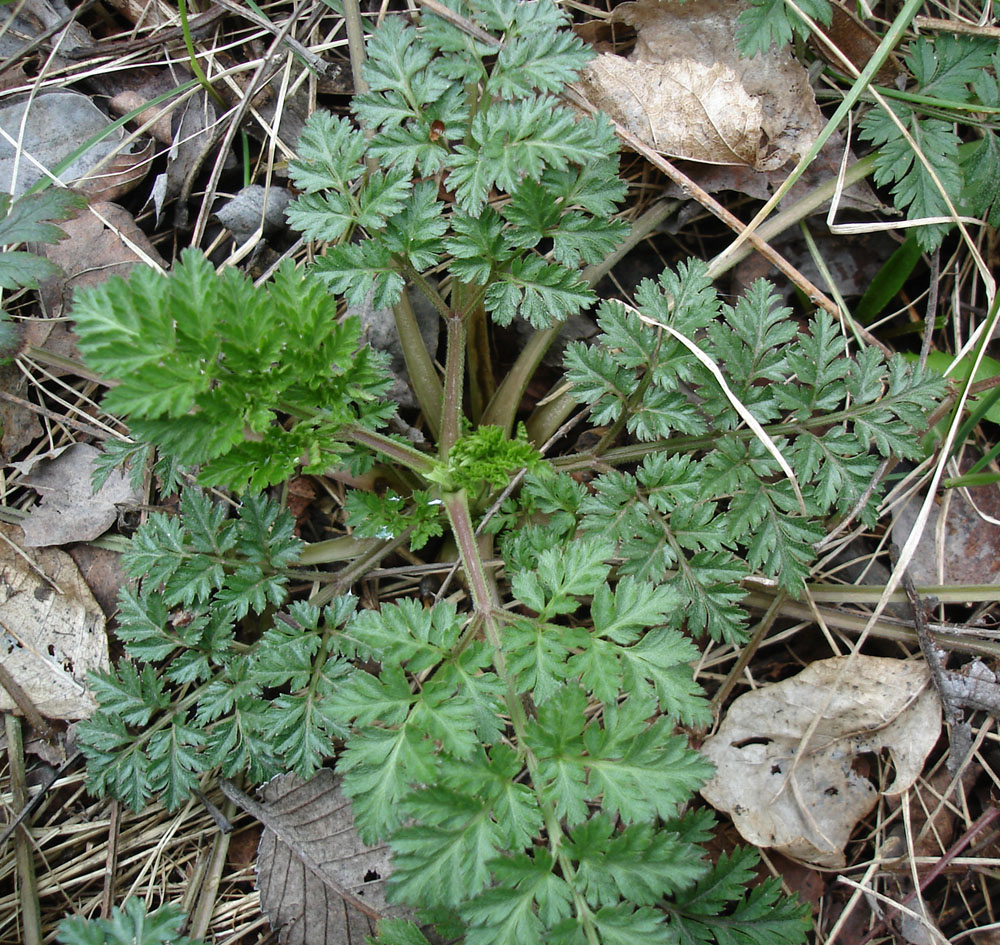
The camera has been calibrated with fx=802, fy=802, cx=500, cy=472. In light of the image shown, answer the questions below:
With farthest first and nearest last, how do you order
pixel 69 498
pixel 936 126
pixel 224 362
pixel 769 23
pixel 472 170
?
pixel 69 498
pixel 936 126
pixel 769 23
pixel 472 170
pixel 224 362

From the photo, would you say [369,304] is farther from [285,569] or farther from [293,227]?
[285,569]

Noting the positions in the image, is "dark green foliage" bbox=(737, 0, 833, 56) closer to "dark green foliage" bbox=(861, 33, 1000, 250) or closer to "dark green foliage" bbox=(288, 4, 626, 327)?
"dark green foliage" bbox=(861, 33, 1000, 250)

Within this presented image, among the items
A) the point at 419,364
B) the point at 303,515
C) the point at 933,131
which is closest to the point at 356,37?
the point at 419,364

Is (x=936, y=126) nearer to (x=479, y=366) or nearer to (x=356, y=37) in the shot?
(x=479, y=366)

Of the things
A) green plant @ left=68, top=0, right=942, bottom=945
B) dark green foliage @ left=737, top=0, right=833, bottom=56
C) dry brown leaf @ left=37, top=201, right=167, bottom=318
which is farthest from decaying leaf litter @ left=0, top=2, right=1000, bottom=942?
green plant @ left=68, top=0, right=942, bottom=945

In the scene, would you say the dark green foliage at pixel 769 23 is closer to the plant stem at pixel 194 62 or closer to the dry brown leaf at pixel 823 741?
the plant stem at pixel 194 62

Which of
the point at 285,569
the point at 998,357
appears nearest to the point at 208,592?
the point at 285,569
